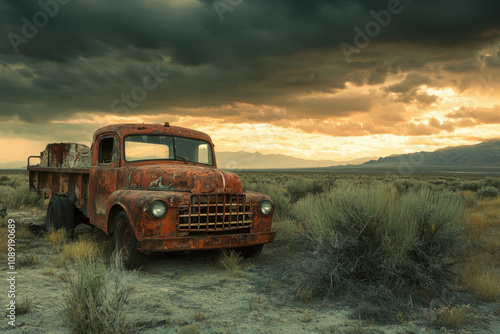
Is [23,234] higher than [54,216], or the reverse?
[54,216]

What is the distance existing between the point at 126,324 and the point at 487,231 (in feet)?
28.6

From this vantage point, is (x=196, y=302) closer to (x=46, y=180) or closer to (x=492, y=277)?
(x=492, y=277)

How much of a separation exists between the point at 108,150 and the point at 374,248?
4876 mm

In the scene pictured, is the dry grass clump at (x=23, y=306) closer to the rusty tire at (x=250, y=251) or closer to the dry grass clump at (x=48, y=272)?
the dry grass clump at (x=48, y=272)

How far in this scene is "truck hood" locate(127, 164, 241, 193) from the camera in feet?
18.9

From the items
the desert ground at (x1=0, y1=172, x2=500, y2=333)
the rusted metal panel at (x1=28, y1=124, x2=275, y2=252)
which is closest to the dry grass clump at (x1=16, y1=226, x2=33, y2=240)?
the desert ground at (x1=0, y1=172, x2=500, y2=333)

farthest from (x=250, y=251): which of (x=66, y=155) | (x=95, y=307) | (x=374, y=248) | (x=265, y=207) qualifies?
(x=66, y=155)

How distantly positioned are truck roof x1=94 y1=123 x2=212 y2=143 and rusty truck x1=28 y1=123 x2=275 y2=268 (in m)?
0.02

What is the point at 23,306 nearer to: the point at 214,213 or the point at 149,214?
the point at 149,214

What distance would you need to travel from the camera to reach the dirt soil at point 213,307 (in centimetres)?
389

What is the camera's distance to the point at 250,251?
6727 millimetres

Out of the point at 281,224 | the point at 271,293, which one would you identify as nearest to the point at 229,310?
the point at 271,293

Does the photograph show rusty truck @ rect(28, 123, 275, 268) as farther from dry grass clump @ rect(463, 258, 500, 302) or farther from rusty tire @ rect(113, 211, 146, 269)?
dry grass clump @ rect(463, 258, 500, 302)

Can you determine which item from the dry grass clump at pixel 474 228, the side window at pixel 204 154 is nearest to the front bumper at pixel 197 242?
the side window at pixel 204 154
